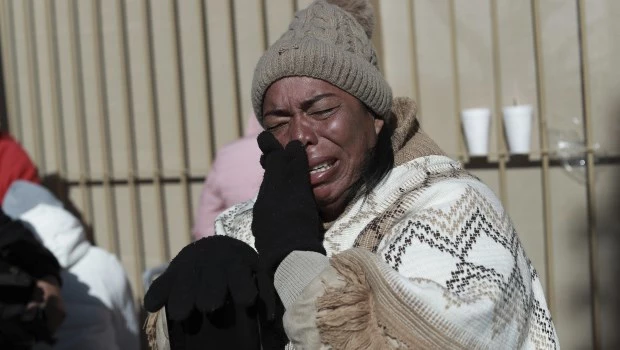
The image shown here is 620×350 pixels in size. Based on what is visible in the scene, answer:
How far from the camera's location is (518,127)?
3.74 meters

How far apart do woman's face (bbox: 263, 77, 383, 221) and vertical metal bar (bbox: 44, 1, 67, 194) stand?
3.28 metres

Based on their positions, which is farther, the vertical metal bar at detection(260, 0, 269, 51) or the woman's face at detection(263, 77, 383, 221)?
the vertical metal bar at detection(260, 0, 269, 51)

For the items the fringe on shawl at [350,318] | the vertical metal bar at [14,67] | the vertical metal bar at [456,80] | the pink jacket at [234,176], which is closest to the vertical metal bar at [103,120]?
the vertical metal bar at [14,67]

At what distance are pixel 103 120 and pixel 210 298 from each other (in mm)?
3321

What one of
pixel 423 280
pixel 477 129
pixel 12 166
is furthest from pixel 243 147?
pixel 423 280

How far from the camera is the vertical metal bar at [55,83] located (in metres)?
5.03

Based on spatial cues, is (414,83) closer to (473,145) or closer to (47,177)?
(473,145)

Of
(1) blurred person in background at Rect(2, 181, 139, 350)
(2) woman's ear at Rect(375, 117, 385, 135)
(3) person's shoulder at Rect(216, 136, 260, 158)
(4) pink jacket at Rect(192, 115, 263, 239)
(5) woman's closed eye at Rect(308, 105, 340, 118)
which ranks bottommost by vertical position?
(1) blurred person in background at Rect(2, 181, 139, 350)

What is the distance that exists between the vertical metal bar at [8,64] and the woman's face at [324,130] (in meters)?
3.55

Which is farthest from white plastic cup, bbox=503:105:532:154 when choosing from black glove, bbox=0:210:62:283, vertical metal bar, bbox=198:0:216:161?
black glove, bbox=0:210:62:283

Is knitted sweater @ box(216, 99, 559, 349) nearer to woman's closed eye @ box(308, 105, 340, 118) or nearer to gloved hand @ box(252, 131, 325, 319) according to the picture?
gloved hand @ box(252, 131, 325, 319)

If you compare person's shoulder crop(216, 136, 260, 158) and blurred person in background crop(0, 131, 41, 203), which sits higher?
person's shoulder crop(216, 136, 260, 158)

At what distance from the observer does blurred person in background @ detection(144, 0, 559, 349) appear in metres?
1.59

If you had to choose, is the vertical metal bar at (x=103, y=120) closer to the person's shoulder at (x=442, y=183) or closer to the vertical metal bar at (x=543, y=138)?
the vertical metal bar at (x=543, y=138)
